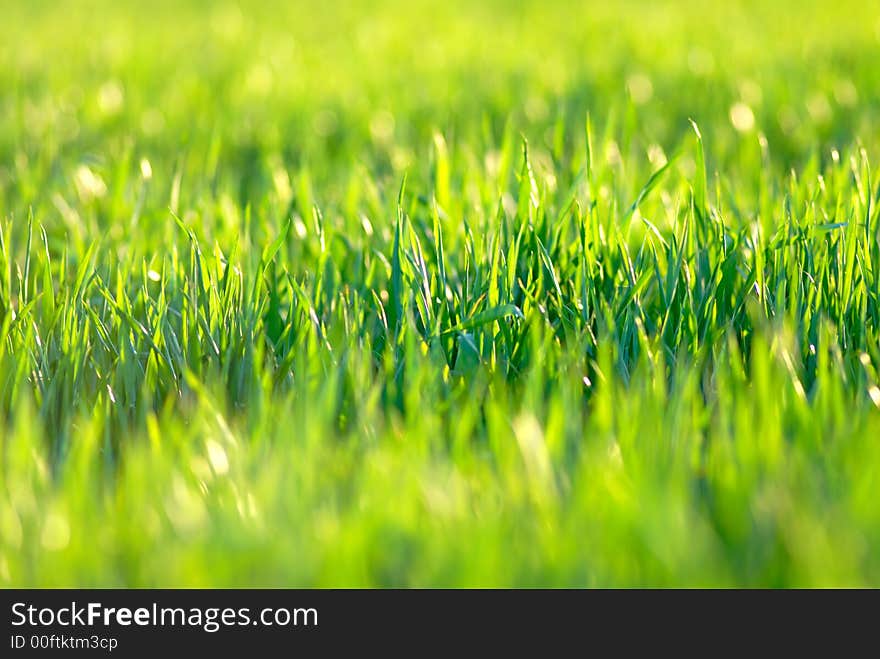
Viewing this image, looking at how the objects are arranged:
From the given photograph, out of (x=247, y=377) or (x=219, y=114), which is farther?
(x=219, y=114)

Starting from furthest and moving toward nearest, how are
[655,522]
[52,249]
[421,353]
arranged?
[52,249]
[421,353]
[655,522]

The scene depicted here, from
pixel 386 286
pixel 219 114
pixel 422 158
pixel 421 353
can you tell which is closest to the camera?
pixel 421 353

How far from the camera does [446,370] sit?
1547 mm

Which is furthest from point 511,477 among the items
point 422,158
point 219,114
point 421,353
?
point 219,114

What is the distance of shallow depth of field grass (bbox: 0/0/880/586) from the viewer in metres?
1.06

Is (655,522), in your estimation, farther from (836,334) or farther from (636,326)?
(836,334)

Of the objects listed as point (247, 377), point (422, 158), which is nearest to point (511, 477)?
point (247, 377)

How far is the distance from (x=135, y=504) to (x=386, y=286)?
0.89 metres

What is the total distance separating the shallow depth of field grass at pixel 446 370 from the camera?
1062 mm

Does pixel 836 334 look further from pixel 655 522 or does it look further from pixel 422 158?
pixel 422 158
